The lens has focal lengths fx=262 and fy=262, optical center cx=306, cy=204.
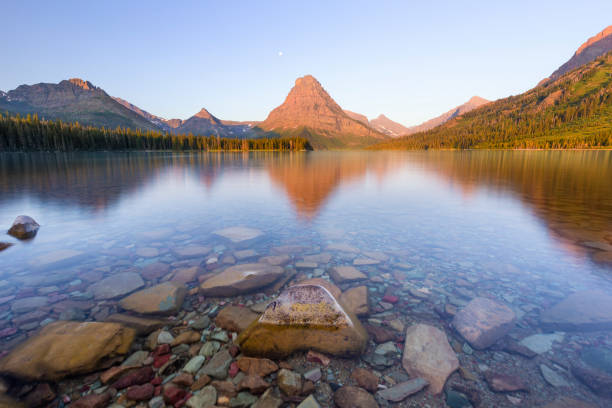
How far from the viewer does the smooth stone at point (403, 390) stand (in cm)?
475

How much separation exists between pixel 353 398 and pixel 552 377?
13.3 ft

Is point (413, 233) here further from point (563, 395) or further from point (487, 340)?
point (563, 395)

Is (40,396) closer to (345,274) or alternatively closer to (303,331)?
(303,331)

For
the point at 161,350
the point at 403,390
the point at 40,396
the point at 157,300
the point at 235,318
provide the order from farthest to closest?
the point at 157,300 → the point at 235,318 → the point at 161,350 → the point at 403,390 → the point at 40,396

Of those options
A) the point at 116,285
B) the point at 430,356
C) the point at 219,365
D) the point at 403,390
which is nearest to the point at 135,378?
the point at 219,365

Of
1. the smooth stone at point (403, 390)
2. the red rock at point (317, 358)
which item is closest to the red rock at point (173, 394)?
the red rock at point (317, 358)

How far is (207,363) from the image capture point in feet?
18.2

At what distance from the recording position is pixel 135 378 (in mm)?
5055

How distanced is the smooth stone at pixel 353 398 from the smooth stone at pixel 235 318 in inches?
111

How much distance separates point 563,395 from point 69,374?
30.3 feet

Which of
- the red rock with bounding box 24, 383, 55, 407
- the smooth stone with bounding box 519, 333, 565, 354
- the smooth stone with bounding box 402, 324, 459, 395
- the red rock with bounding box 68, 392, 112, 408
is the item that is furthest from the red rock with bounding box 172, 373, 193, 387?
the smooth stone with bounding box 519, 333, 565, 354

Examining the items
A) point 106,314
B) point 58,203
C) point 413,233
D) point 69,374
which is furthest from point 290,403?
point 58,203

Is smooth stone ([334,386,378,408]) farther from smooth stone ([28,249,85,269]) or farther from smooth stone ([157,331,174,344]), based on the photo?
smooth stone ([28,249,85,269])

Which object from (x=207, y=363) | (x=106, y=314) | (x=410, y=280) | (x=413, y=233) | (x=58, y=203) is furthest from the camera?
(x=58, y=203)
